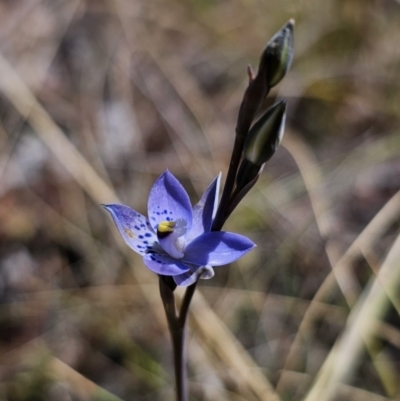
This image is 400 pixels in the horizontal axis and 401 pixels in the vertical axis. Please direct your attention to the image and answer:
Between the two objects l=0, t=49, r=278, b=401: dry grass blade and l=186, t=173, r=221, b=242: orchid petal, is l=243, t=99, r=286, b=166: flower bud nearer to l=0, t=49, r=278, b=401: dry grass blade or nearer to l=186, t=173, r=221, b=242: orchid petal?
l=186, t=173, r=221, b=242: orchid petal

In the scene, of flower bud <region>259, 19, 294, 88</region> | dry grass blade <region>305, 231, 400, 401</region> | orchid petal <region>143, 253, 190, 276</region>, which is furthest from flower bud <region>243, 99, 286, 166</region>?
dry grass blade <region>305, 231, 400, 401</region>

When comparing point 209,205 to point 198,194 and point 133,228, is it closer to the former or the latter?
point 133,228

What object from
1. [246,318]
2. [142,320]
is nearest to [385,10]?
[246,318]

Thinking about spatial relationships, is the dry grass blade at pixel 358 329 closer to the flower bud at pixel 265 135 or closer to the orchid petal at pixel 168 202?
the orchid petal at pixel 168 202

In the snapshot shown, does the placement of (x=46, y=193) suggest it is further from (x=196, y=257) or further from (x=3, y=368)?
(x=196, y=257)

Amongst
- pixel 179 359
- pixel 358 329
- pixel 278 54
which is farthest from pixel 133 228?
pixel 358 329

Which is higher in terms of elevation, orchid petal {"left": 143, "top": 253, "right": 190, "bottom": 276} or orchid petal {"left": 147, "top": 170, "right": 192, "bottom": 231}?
orchid petal {"left": 147, "top": 170, "right": 192, "bottom": 231}
